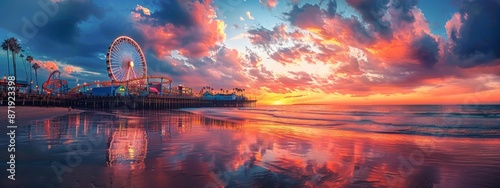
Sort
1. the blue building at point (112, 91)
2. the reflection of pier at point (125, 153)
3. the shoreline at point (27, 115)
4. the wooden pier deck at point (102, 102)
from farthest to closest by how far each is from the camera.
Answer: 1. the blue building at point (112, 91)
2. the wooden pier deck at point (102, 102)
3. the shoreline at point (27, 115)
4. the reflection of pier at point (125, 153)

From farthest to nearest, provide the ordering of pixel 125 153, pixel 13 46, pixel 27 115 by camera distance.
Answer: pixel 13 46, pixel 27 115, pixel 125 153

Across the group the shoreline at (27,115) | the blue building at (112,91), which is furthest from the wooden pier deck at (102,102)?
the shoreline at (27,115)

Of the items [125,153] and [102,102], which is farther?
[102,102]

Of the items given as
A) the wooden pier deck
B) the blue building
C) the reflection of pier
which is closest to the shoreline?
the reflection of pier

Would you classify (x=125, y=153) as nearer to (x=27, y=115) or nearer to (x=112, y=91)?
(x=27, y=115)

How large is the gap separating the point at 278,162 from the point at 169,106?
83641 millimetres

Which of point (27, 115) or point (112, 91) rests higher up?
point (112, 91)

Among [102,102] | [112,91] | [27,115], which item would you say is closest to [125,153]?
[27,115]

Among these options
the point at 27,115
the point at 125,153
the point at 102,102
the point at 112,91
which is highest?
the point at 112,91

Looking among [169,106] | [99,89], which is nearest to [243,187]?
[169,106]

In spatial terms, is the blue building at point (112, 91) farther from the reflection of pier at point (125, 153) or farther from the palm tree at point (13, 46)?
the reflection of pier at point (125, 153)

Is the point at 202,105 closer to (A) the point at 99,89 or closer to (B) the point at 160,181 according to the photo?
(A) the point at 99,89

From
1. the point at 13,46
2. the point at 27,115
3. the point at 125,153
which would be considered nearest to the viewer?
the point at 125,153

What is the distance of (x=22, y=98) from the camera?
57.5 metres
